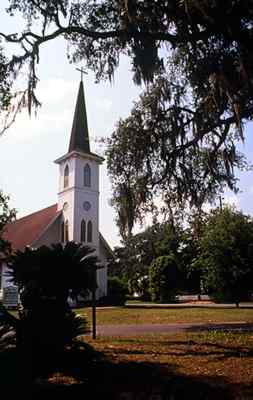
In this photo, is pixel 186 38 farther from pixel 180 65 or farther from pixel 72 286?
pixel 72 286

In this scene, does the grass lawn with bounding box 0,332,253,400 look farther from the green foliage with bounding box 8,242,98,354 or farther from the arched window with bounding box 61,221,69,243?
the arched window with bounding box 61,221,69,243

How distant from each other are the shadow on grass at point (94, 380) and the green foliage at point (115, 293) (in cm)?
3099

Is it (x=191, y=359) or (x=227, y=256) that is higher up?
(x=227, y=256)

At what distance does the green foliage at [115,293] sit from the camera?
3950 centimetres

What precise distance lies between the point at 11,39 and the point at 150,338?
884 cm

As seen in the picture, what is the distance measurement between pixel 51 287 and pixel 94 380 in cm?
268

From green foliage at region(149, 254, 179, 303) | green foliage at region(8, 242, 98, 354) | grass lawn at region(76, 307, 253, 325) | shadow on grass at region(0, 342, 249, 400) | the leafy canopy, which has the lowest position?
shadow on grass at region(0, 342, 249, 400)

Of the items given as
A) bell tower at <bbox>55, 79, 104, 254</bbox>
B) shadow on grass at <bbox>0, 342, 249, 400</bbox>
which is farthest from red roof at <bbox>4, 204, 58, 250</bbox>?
shadow on grass at <bbox>0, 342, 249, 400</bbox>

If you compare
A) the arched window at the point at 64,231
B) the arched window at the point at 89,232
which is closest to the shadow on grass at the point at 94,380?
the arched window at the point at 64,231

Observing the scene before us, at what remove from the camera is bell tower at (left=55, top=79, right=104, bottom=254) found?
136 ft

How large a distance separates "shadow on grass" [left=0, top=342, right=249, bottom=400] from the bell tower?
32.7 meters

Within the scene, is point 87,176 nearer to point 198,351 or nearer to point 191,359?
point 198,351

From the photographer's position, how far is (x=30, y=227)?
44625 mm

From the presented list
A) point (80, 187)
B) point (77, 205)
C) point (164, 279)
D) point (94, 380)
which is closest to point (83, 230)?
point (77, 205)
